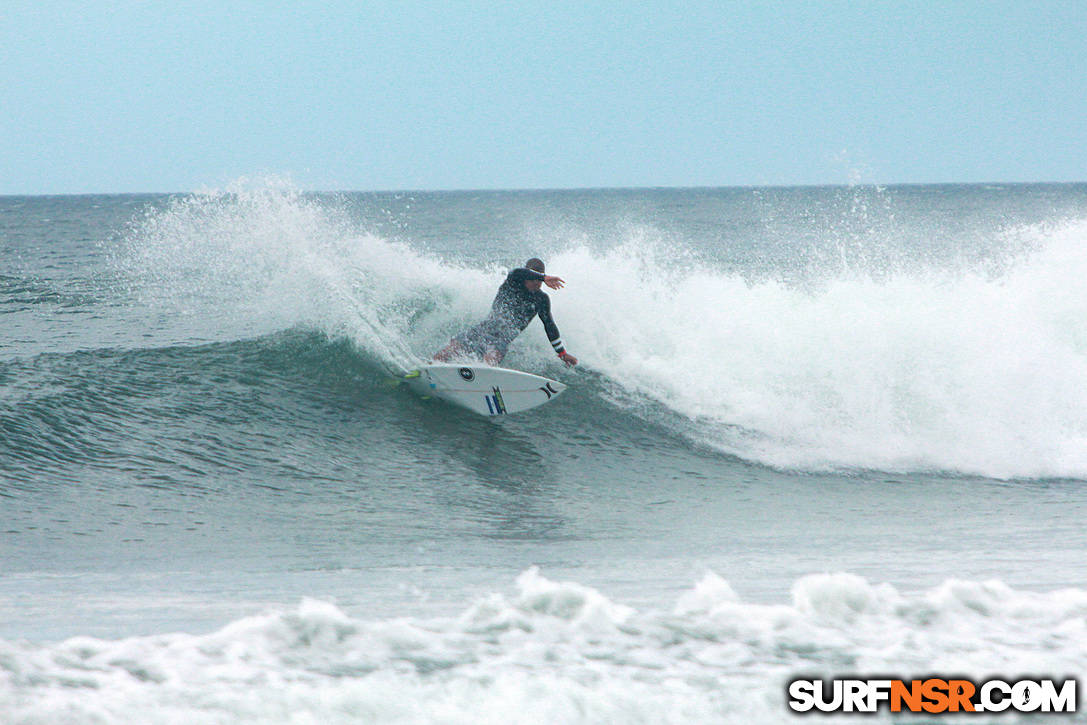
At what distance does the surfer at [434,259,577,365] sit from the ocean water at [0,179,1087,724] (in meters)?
0.79

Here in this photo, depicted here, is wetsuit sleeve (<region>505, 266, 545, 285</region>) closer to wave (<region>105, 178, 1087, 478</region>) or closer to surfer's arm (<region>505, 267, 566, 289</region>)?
surfer's arm (<region>505, 267, 566, 289</region>)

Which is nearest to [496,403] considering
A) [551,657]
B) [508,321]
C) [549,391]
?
[549,391]

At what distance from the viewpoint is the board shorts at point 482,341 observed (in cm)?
1077

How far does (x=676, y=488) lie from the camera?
325 inches

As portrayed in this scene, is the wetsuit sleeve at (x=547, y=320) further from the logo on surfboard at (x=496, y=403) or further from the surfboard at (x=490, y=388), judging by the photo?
the logo on surfboard at (x=496, y=403)

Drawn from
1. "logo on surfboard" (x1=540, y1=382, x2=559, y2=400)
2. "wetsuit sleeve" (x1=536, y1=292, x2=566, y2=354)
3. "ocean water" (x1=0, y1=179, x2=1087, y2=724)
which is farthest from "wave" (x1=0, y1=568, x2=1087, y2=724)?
"wetsuit sleeve" (x1=536, y1=292, x2=566, y2=354)

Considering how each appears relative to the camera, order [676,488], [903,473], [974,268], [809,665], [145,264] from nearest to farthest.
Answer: [809,665] → [676,488] → [903,473] → [974,268] → [145,264]

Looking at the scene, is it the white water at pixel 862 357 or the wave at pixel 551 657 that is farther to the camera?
the white water at pixel 862 357

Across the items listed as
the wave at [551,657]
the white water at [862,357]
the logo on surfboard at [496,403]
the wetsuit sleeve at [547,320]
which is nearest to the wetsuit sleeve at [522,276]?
the wetsuit sleeve at [547,320]

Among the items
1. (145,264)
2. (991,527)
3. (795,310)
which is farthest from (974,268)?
(145,264)

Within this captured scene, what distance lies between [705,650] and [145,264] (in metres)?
28.2

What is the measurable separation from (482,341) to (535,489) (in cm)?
313

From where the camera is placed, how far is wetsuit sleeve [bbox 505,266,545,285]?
10.6 m

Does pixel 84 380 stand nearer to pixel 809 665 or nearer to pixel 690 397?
pixel 690 397
